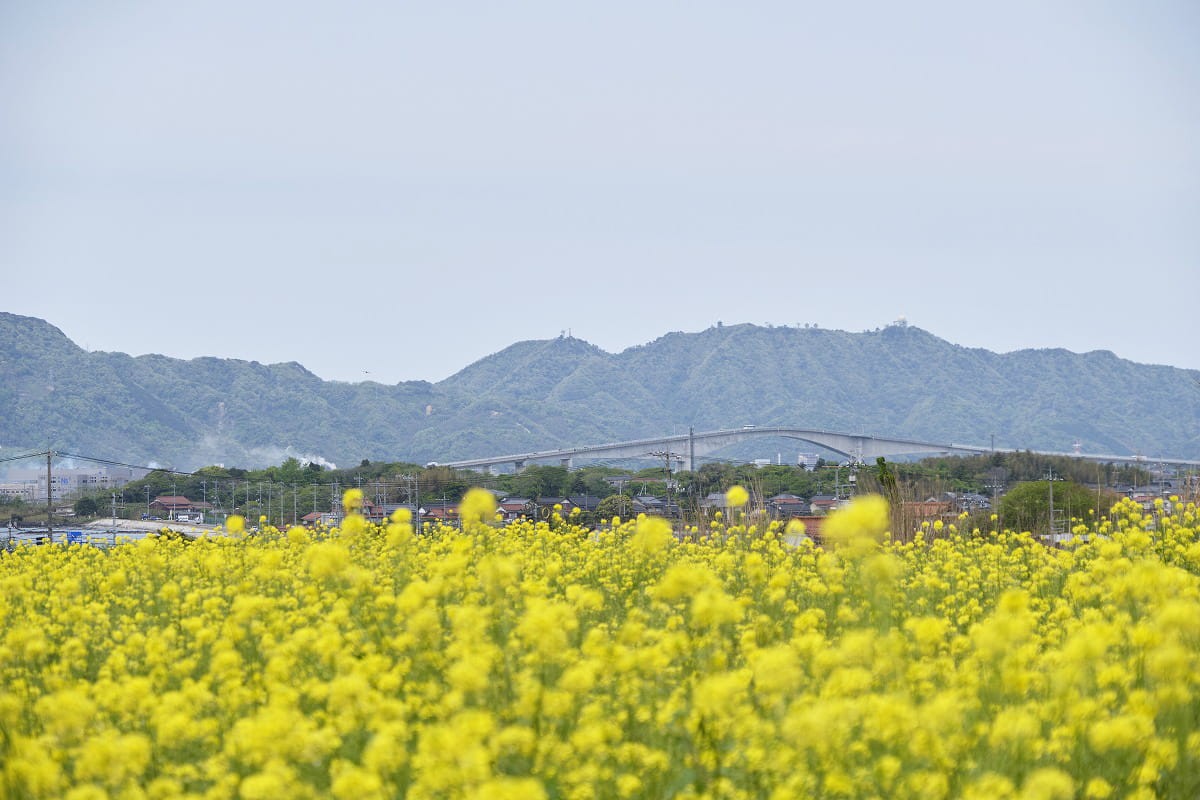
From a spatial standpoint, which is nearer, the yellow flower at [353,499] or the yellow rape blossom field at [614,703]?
the yellow rape blossom field at [614,703]

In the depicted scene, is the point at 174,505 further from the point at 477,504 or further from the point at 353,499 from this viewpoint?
the point at 477,504

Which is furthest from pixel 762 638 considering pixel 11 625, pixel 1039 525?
pixel 1039 525

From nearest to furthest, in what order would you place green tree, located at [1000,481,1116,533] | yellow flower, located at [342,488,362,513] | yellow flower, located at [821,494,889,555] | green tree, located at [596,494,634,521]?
yellow flower, located at [821,494,889,555] < yellow flower, located at [342,488,362,513] < green tree, located at [1000,481,1116,533] < green tree, located at [596,494,634,521]

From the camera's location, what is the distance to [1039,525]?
1845 cm

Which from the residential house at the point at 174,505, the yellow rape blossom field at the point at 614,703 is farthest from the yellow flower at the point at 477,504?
the residential house at the point at 174,505

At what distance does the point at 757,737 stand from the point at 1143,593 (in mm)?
1822

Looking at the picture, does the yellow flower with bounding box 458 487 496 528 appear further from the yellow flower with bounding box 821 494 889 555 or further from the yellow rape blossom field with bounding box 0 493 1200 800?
the yellow flower with bounding box 821 494 889 555

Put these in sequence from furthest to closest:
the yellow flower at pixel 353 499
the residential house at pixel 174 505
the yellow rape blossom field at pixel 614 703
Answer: the residential house at pixel 174 505 < the yellow flower at pixel 353 499 < the yellow rape blossom field at pixel 614 703

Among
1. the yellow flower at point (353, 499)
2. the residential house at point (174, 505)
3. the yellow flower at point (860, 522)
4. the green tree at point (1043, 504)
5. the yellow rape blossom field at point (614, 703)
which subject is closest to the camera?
the yellow rape blossom field at point (614, 703)

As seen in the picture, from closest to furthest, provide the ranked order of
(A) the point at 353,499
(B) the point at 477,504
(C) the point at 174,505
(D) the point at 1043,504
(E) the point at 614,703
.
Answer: (E) the point at 614,703, (B) the point at 477,504, (A) the point at 353,499, (D) the point at 1043,504, (C) the point at 174,505

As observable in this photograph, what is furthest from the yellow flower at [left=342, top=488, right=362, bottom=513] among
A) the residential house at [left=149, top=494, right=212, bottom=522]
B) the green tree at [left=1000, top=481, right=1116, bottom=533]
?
the residential house at [left=149, top=494, right=212, bottom=522]

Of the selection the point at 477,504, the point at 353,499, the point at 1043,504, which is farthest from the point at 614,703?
the point at 1043,504

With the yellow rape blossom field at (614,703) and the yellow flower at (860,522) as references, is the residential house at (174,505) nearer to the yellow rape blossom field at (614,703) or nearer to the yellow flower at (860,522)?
the yellow rape blossom field at (614,703)

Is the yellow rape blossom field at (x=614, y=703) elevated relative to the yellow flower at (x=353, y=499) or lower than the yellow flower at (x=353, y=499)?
lower
